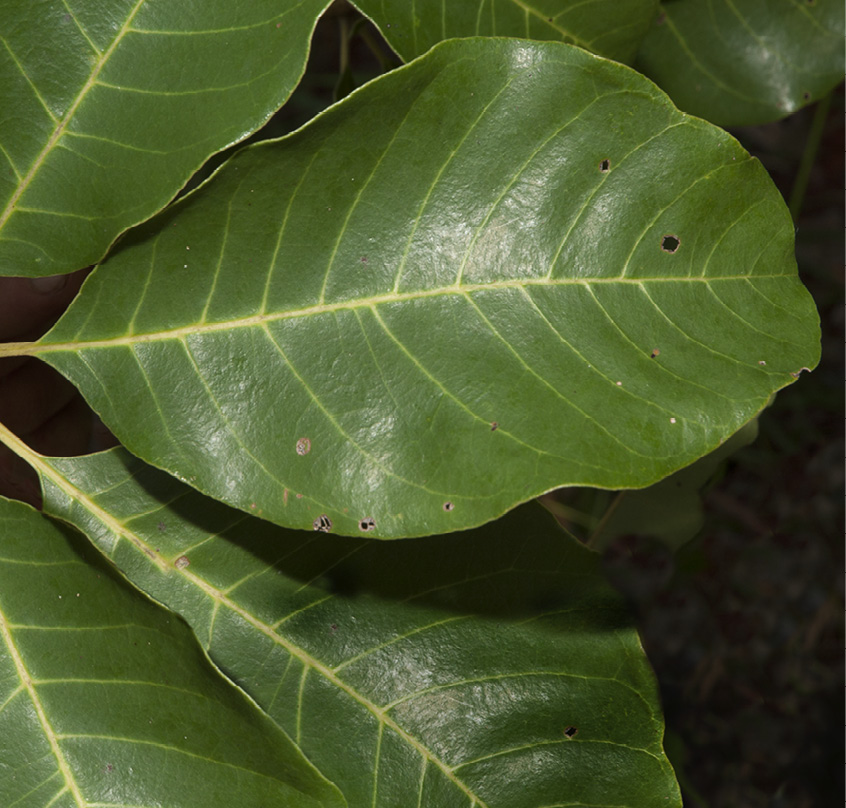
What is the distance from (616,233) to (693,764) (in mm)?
2798

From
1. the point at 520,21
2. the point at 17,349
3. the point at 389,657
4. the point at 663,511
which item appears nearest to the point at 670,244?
the point at 520,21

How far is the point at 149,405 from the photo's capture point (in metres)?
0.78

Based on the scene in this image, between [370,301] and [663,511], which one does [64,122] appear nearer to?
[370,301]

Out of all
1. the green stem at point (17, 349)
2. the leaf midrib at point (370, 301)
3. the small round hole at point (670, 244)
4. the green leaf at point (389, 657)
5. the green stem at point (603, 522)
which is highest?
the small round hole at point (670, 244)

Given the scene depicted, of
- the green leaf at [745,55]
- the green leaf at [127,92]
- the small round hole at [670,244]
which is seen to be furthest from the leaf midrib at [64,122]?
the green leaf at [745,55]

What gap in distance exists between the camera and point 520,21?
2.86 feet

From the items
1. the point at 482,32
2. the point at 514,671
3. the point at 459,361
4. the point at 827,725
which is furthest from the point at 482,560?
the point at 827,725

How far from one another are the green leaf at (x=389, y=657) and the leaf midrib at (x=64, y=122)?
254mm

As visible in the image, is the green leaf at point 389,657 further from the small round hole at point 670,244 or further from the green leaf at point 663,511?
the green leaf at point 663,511

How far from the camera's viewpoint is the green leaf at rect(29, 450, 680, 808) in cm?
85

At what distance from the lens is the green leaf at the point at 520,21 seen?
Answer: 31.6 inches

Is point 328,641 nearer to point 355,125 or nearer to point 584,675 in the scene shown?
point 584,675

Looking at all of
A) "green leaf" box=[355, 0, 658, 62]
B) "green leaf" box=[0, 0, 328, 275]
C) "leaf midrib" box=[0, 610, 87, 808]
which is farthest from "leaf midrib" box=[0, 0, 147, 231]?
"leaf midrib" box=[0, 610, 87, 808]

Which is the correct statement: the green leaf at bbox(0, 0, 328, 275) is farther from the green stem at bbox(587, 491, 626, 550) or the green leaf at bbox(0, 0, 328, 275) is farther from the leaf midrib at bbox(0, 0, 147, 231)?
the green stem at bbox(587, 491, 626, 550)
